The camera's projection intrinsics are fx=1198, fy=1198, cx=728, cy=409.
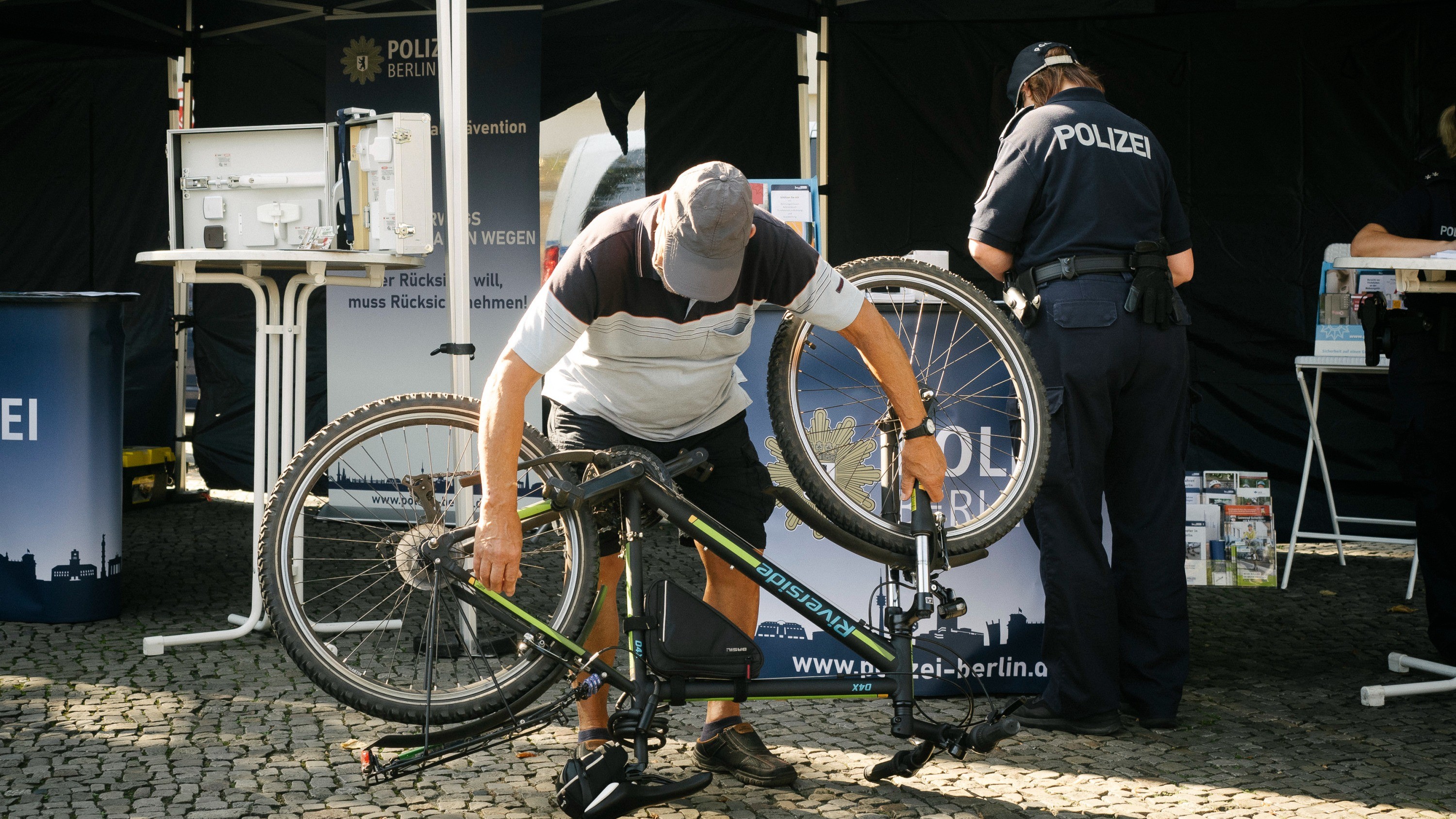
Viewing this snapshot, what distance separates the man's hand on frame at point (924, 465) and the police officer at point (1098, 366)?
71 centimetres

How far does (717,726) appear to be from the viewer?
A: 10.7ft

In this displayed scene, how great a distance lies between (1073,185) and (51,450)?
12.8 feet

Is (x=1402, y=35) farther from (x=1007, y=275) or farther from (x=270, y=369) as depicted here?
(x=270, y=369)

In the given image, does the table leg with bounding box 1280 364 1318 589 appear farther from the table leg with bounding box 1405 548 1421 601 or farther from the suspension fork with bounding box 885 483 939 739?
the suspension fork with bounding box 885 483 939 739

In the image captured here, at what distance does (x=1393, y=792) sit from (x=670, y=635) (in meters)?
1.92

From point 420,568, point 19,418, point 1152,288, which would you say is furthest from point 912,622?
point 19,418

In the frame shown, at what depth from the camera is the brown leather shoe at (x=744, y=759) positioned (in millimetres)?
3096

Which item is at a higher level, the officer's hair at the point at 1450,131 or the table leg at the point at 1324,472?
the officer's hair at the point at 1450,131

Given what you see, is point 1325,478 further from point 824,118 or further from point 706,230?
point 706,230

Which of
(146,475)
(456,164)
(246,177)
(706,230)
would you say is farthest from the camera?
(146,475)

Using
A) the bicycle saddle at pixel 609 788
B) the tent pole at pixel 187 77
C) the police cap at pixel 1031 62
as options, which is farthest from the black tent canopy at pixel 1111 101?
the bicycle saddle at pixel 609 788

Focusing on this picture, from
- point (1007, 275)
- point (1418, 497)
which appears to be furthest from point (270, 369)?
point (1418, 497)

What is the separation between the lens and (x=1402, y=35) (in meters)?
6.30

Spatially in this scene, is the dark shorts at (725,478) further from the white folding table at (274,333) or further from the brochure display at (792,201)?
the brochure display at (792,201)
